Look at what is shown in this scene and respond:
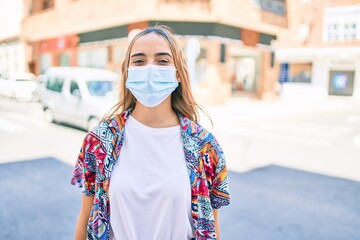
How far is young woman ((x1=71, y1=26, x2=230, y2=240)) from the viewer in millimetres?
1669

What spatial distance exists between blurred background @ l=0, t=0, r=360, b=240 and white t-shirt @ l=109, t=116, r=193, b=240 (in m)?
1.73

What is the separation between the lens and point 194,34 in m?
19.6

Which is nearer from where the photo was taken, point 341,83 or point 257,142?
point 257,142

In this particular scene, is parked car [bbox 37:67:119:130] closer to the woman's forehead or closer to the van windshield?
the van windshield

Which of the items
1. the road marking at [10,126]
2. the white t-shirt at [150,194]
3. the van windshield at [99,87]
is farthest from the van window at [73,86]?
the white t-shirt at [150,194]

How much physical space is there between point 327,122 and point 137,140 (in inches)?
578

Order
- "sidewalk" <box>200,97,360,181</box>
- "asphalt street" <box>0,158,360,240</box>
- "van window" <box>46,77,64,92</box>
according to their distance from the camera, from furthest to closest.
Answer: "van window" <box>46,77,64,92</box>
"sidewalk" <box>200,97,360,181</box>
"asphalt street" <box>0,158,360,240</box>

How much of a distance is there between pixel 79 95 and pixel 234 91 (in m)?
16.0

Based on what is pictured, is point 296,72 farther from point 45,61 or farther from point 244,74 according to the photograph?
point 45,61

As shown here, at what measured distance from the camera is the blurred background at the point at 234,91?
16.8 ft

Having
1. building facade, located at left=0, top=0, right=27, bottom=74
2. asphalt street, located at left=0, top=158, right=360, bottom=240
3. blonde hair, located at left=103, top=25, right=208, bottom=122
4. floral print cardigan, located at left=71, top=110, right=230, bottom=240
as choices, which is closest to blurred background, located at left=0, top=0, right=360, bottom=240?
asphalt street, located at left=0, top=158, right=360, bottom=240

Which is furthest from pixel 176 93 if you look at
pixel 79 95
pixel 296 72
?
pixel 296 72

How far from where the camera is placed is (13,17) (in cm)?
3416

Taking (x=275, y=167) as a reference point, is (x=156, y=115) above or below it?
above
